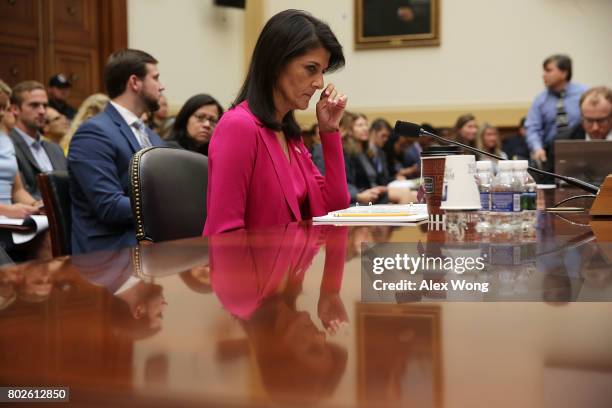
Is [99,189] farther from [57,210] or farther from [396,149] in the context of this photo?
[396,149]

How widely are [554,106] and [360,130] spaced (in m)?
1.79

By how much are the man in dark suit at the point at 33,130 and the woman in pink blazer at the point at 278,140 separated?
2.95m

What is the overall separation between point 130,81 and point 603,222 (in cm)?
260

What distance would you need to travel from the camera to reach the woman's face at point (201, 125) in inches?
162

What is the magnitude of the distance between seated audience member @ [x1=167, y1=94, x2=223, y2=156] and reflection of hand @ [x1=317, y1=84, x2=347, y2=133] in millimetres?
1895

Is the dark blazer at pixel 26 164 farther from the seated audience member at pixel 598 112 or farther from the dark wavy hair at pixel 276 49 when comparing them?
the seated audience member at pixel 598 112

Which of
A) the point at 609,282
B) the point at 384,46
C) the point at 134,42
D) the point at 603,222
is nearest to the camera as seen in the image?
the point at 609,282

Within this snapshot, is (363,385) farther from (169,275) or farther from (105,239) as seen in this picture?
(105,239)

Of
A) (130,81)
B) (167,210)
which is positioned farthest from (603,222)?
(130,81)

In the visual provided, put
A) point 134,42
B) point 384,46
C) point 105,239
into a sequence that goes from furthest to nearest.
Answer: point 384,46 < point 134,42 < point 105,239

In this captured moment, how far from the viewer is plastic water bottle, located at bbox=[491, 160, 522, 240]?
152cm

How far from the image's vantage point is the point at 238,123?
6.30 ft

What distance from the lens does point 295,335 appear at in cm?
52

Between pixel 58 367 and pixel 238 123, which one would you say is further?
pixel 238 123
